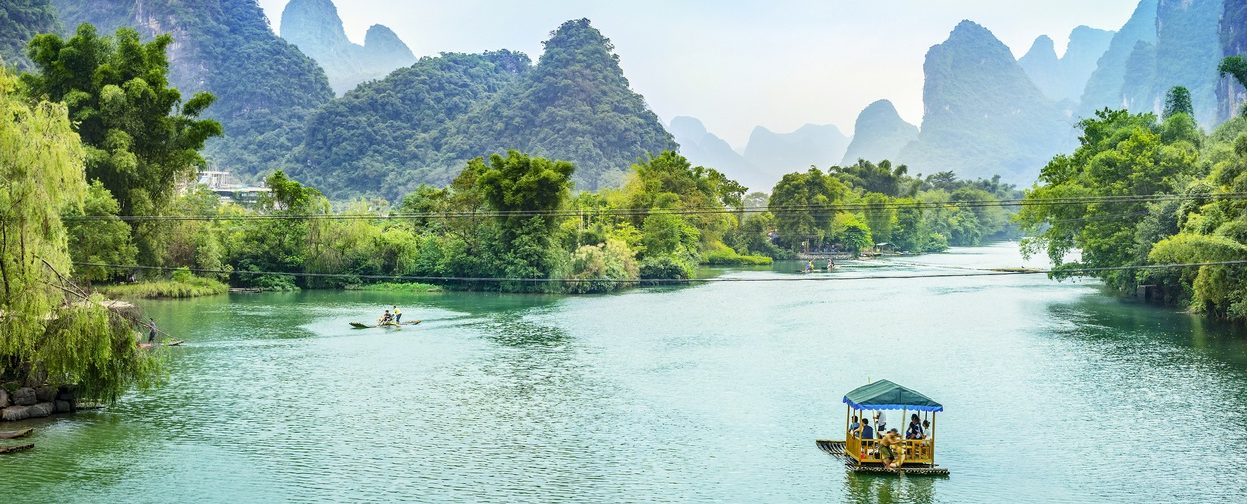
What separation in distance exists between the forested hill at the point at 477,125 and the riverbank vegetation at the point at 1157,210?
3027 inches

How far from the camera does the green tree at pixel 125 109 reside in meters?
42.5

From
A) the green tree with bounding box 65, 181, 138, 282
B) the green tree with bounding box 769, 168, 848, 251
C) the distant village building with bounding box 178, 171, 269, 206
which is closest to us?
the green tree with bounding box 65, 181, 138, 282

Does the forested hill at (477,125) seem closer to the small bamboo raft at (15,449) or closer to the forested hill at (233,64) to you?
the forested hill at (233,64)

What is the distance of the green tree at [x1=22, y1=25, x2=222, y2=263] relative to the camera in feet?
139

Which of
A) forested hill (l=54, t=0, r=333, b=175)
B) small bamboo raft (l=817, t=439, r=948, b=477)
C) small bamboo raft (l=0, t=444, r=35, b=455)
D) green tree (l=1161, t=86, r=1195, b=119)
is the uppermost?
forested hill (l=54, t=0, r=333, b=175)

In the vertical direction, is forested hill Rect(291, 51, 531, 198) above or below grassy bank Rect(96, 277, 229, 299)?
above

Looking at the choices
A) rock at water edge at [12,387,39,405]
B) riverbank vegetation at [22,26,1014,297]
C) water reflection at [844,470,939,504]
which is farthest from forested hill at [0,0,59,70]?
water reflection at [844,470,939,504]

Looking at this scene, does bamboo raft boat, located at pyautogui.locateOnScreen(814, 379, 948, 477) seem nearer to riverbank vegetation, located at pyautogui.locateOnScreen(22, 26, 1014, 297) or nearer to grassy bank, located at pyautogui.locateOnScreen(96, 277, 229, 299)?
riverbank vegetation, located at pyautogui.locateOnScreen(22, 26, 1014, 297)

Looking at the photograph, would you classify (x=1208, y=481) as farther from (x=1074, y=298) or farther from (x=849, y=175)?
(x=849, y=175)

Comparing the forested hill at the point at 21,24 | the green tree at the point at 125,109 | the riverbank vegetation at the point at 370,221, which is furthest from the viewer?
the forested hill at the point at 21,24

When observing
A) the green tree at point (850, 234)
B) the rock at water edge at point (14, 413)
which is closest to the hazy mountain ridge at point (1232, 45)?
the green tree at point (850, 234)

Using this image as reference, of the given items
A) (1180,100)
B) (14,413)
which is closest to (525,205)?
(14,413)

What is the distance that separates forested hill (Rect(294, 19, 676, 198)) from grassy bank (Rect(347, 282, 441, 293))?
229 feet

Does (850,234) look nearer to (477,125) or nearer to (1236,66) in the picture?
(1236,66)
